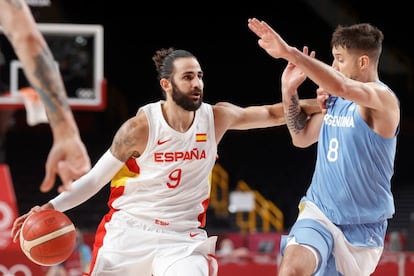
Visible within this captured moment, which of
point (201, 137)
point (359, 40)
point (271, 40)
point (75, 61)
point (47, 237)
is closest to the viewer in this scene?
point (271, 40)

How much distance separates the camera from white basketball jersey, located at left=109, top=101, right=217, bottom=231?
16.9 ft

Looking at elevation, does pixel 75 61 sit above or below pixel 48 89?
above

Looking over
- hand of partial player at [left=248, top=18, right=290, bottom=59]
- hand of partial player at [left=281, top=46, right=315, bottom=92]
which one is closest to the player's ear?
hand of partial player at [left=281, top=46, right=315, bottom=92]

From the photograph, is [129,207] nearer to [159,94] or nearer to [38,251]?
[38,251]

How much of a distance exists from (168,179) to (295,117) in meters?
0.85

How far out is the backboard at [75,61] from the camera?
10766 millimetres

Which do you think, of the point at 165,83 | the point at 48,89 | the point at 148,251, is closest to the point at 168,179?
the point at 148,251

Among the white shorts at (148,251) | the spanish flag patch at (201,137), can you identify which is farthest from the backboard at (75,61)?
the white shorts at (148,251)

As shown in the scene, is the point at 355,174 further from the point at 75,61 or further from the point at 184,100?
the point at 75,61

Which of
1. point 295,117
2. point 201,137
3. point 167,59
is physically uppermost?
point 167,59

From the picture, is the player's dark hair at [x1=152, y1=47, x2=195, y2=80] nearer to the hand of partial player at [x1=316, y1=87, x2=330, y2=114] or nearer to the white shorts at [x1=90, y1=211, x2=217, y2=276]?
the hand of partial player at [x1=316, y1=87, x2=330, y2=114]

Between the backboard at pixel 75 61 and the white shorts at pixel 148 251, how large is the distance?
5.87 metres

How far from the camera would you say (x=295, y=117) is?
5.36 m

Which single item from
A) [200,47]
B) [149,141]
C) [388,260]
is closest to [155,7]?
[200,47]
